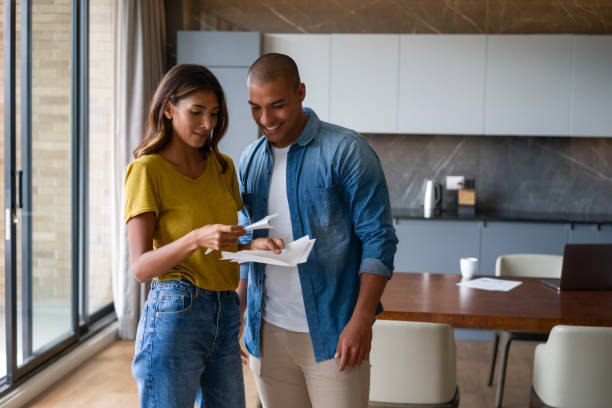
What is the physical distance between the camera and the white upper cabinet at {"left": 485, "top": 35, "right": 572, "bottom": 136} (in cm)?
441

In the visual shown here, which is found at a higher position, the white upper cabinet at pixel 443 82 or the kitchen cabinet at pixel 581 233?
the white upper cabinet at pixel 443 82

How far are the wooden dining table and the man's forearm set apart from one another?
807mm

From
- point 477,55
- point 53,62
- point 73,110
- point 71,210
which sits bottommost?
point 71,210

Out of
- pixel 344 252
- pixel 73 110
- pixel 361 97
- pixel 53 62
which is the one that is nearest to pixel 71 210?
pixel 73 110

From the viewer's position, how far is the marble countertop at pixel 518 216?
4285 millimetres

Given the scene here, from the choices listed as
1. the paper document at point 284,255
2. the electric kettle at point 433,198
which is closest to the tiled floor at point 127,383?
the electric kettle at point 433,198

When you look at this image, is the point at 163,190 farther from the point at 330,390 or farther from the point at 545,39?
the point at 545,39

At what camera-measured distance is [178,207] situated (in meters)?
1.33

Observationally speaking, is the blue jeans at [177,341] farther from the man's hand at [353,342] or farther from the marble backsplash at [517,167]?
the marble backsplash at [517,167]

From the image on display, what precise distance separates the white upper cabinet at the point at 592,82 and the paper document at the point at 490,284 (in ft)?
7.48

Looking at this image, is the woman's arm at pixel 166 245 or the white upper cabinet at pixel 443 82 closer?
the woman's arm at pixel 166 245

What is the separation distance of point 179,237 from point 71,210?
2.60 m

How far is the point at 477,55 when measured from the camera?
14.6ft

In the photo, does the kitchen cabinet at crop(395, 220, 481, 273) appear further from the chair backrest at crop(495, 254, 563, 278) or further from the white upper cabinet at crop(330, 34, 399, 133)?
the chair backrest at crop(495, 254, 563, 278)
